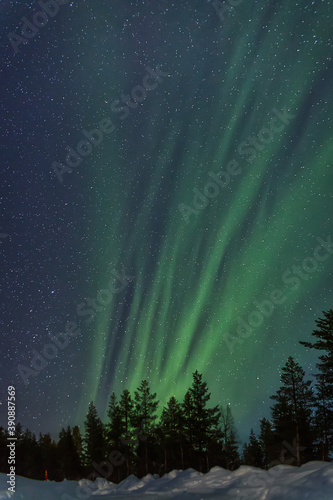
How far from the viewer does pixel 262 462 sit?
220 ft

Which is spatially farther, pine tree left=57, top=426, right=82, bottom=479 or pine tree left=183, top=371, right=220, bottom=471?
pine tree left=57, top=426, right=82, bottom=479

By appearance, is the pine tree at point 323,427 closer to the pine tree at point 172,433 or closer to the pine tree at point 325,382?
the pine tree at point 325,382

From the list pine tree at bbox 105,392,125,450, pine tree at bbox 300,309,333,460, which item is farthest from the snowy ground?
pine tree at bbox 105,392,125,450

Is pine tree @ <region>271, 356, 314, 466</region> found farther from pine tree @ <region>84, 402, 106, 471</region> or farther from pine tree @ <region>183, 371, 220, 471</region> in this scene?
pine tree @ <region>84, 402, 106, 471</region>

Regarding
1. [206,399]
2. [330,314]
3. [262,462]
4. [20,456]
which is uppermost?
[330,314]

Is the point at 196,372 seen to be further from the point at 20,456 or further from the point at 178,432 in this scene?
the point at 20,456

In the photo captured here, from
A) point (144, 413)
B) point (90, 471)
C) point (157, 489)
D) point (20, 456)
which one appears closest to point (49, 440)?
point (20, 456)

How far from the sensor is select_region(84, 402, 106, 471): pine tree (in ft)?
185

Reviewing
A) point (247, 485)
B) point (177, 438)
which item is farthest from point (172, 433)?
point (247, 485)

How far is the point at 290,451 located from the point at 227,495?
27917mm

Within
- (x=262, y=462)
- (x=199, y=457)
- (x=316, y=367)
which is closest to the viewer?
(x=316, y=367)

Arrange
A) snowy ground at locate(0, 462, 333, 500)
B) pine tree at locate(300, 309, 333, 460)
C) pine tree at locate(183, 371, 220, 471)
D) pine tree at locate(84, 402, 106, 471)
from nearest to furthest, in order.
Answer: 1. snowy ground at locate(0, 462, 333, 500)
2. pine tree at locate(300, 309, 333, 460)
3. pine tree at locate(183, 371, 220, 471)
4. pine tree at locate(84, 402, 106, 471)

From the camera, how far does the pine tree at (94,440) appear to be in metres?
56.4

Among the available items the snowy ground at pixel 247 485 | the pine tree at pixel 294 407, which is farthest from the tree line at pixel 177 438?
the snowy ground at pixel 247 485
